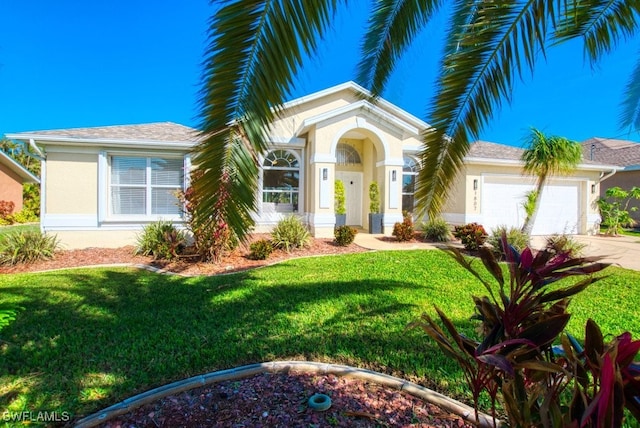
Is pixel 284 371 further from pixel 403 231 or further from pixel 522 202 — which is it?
pixel 522 202

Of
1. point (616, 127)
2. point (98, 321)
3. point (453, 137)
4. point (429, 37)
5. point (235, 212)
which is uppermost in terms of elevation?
point (429, 37)

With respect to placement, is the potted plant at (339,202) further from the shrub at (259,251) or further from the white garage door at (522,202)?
the white garage door at (522,202)

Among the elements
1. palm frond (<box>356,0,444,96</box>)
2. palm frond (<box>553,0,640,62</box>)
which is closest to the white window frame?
palm frond (<box>356,0,444,96</box>)

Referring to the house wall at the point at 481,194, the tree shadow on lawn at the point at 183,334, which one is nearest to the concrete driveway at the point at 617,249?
the house wall at the point at 481,194

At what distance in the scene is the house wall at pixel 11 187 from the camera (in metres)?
22.6

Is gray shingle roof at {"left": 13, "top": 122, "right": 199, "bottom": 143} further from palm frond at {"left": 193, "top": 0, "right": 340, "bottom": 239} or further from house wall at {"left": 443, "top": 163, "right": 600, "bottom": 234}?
house wall at {"left": 443, "top": 163, "right": 600, "bottom": 234}

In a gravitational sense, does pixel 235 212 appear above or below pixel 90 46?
below

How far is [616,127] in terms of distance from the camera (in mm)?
5234

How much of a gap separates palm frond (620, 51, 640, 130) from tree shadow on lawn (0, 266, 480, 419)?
4166 mm

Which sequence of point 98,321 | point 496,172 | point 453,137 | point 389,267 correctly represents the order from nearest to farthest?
point 453,137, point 98,321, point 389,267, point 496,172

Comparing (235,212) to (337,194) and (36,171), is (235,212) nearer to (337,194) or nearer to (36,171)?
(337,194)

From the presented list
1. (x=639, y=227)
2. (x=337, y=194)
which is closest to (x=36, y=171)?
(x=337, y=194)

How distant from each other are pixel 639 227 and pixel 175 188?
1046 inches

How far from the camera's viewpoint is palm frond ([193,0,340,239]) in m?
1.97
